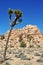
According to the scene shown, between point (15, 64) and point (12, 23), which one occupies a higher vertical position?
point (12, 23)

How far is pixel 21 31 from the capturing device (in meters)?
71.0

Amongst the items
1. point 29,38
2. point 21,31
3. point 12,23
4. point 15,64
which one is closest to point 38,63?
point 15,64

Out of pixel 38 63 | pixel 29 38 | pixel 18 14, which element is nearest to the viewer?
pixel 38 63

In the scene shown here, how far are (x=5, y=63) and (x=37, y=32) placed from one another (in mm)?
43134

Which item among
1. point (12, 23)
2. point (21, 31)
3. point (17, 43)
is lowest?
point (12, 23)

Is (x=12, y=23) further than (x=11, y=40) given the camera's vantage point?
No

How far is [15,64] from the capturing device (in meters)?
26.7

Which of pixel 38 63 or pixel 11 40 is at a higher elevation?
pixel 11 40

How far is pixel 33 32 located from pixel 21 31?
4362 millimetres

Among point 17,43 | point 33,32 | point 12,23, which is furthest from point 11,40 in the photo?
point 12,23

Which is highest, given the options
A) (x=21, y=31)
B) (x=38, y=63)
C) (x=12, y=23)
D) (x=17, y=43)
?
(x=21, y=31)

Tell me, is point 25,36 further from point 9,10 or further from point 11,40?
point 9,10

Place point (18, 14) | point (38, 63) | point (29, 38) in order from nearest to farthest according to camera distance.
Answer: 1. point (38, 63)
2. point (18, 14)
3. point (29, 38)

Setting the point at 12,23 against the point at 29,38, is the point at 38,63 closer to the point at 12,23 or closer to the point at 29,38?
the point at 12,23
